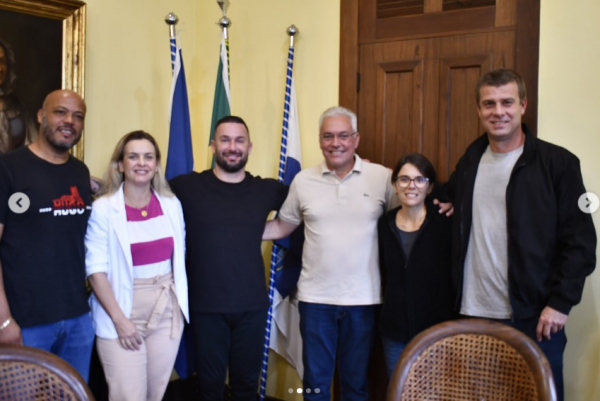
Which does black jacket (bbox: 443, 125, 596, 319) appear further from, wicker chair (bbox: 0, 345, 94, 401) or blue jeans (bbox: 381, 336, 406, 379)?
wicker chair (bbox: 0, 345, 94, 401)

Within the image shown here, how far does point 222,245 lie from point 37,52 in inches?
49.1

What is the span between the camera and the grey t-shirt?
6.95ft

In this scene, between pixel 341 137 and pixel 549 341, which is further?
pixel 341 137

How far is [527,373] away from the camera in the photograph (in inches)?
54.9

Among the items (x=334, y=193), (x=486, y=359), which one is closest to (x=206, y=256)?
(x=334, y=193)

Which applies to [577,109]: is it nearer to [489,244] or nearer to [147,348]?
[489,244]

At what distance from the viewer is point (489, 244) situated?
84.0 inches

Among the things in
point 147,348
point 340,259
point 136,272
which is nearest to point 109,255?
point 136,272

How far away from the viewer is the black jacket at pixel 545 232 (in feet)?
6.55

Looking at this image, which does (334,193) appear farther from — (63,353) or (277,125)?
(63,353)

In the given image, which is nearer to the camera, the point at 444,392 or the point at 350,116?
the point at 444,392

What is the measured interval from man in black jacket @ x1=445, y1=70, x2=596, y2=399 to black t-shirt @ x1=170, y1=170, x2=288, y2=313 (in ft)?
2.90

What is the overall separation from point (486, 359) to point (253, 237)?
1345 millimetres

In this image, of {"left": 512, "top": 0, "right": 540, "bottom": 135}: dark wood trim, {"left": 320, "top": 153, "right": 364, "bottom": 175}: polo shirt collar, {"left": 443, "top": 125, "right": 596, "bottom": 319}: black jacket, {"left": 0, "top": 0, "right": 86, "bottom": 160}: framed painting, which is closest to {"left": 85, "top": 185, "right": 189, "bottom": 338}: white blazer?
{"left": 0, "top": 0, "right": 86, "bottom": 160}: framed painting
